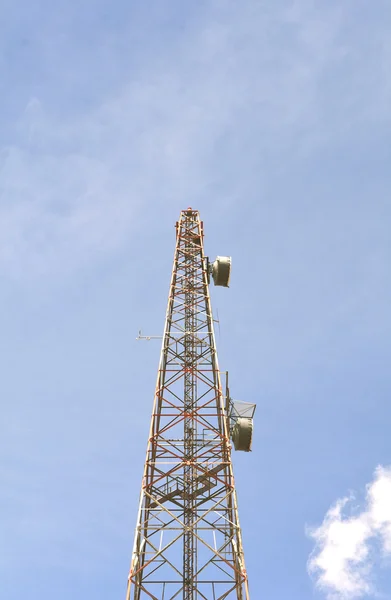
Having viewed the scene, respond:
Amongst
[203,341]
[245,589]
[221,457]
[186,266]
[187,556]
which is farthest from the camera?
[186,266]

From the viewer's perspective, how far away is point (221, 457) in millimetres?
35906

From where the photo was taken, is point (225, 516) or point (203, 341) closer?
point (225, 516)

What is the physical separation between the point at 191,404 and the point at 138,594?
38.7ft

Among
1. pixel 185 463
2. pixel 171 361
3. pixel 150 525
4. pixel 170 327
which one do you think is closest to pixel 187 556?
pixel 150 525

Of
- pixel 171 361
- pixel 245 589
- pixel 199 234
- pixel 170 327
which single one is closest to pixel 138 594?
pixel 245 589

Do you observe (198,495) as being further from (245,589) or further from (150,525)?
(245,589)

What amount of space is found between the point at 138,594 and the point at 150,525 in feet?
11.9

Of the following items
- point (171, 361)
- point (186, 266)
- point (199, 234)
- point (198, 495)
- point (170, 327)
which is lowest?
point (198, 495)

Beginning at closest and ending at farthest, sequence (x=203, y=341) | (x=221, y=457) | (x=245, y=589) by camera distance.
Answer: (x=245, y=589)
(x=221, y=457)
(x=203, y=341)

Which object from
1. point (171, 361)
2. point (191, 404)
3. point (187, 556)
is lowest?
point (187, 556)

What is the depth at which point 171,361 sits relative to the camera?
40656mm

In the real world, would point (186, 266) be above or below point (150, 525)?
above

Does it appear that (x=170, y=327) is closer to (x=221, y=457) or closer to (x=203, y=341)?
(x=203, y=341)

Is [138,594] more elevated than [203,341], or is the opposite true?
[203,341]
